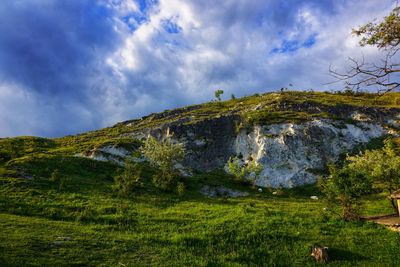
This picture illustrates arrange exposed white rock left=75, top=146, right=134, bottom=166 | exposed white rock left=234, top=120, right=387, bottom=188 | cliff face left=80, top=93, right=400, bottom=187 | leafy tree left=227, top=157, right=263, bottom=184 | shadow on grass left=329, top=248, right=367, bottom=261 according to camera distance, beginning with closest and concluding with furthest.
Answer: shadow on grass left=329, top=248, right=367, bottom=261
leafy tree left=227, top=157, right=263, bottom=184
exposed white rock left=234, top=120, right=387, bottom=188
exposed white rock left=75, top=146, right=134, bottom=166
cliff face left=80, top=93, right=400, bottom=187

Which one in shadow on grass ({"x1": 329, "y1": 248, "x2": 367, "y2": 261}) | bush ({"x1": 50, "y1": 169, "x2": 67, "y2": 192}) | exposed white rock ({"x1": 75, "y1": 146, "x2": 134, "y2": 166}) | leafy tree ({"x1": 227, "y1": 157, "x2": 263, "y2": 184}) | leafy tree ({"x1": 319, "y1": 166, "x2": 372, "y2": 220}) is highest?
exposed white rock ({"x1": 75, "y1": 146, "x2": 134, "y2": 166})

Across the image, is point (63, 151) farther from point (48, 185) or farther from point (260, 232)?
point (260, 232)

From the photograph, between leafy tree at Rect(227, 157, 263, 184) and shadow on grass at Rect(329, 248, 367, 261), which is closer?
shadow on grass at Rect(329, 248, 367, 261)

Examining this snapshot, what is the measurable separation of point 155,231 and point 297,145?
52940 mm

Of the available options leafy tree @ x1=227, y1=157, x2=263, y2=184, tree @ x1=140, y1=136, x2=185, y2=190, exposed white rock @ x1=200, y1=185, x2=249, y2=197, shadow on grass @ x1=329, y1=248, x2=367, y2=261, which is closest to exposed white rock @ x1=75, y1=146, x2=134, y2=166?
tree @ x1=140, y1=136, x2=185, y2=190

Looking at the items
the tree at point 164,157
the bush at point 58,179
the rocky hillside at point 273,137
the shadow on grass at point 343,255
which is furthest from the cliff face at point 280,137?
the shadow on grass at point 343,255

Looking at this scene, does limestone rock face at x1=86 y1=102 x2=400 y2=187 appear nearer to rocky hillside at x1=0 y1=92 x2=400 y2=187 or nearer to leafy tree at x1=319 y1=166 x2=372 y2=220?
rocky hillside at x1=0 y1=92 x2=400 y2=187

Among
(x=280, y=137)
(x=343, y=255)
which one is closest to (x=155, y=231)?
(x=343, y=255)

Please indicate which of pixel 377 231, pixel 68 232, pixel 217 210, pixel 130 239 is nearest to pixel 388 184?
pixel 377 231

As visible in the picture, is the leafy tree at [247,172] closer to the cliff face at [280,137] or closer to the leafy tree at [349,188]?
the cliff face at [280,137]

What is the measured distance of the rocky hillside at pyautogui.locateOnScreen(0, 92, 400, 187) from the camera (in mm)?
72312

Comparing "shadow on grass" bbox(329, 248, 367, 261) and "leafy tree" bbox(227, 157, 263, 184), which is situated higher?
"leafy tree" bbox(227, 157, 263, 184)

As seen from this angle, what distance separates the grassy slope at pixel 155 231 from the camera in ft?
77.9

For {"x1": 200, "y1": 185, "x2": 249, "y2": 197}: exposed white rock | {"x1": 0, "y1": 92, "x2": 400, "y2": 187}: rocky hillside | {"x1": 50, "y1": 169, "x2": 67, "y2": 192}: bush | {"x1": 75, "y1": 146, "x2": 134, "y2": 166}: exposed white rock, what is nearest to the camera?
{"x1": 50, "y1": 169, "x2": 67, "y2": 192}: bush
